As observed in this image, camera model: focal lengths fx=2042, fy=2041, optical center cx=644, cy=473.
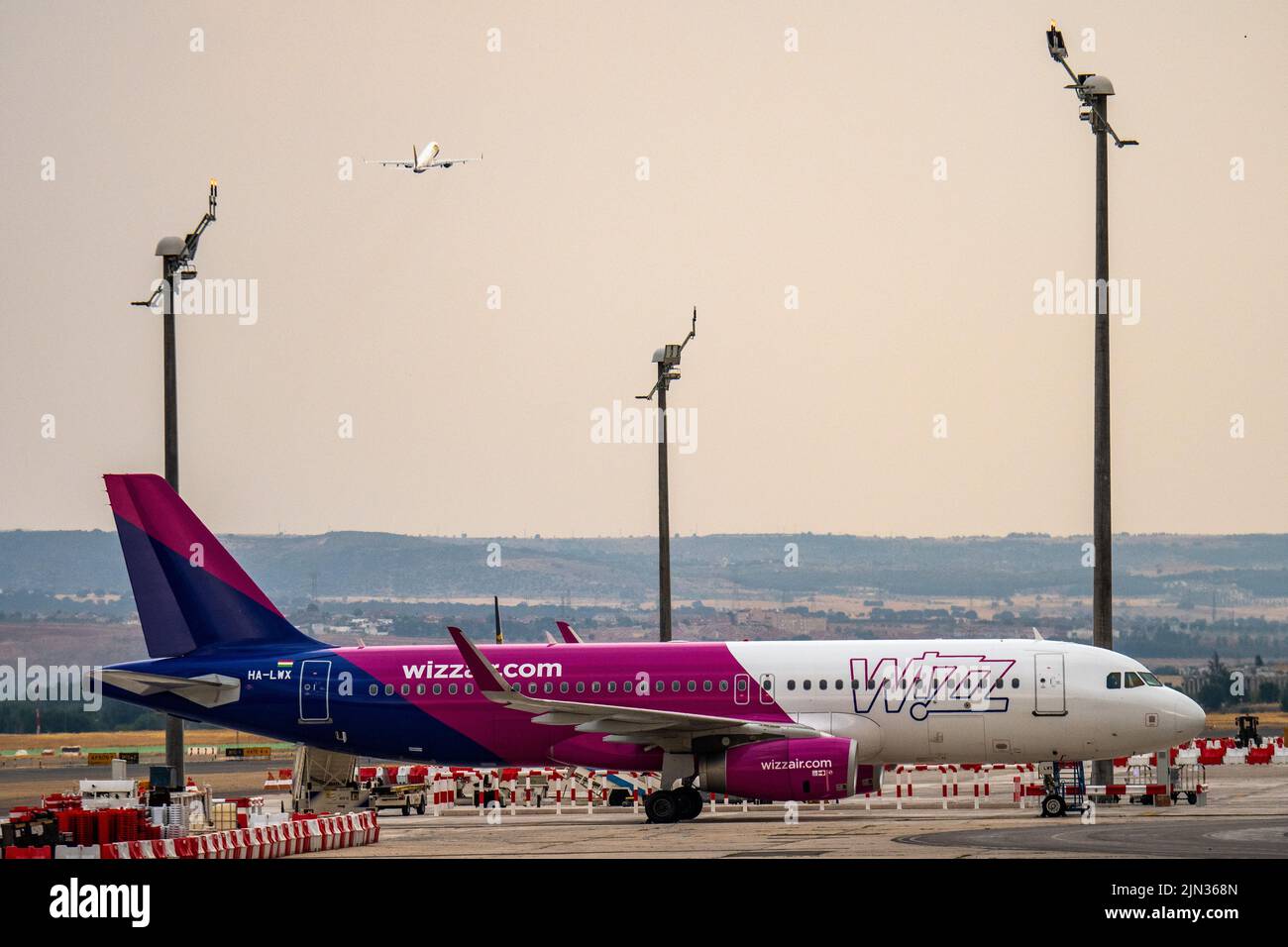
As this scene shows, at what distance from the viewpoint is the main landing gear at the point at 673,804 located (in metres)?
39.7

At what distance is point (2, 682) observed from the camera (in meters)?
178

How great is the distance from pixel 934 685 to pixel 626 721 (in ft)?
19.4

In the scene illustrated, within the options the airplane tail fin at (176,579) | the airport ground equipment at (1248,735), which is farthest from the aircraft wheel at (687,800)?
the airport ground equipment at (1248,735)

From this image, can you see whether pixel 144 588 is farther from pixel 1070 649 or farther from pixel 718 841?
pixel 1070 649

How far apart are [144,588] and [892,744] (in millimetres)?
15725

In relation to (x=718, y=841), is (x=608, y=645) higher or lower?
higher

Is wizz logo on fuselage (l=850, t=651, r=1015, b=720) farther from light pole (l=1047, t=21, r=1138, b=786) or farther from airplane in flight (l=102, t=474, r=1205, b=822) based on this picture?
light pole (l=1047, t=21, r=1138, b=786)

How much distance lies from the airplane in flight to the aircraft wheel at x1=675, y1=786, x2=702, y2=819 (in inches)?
1.5

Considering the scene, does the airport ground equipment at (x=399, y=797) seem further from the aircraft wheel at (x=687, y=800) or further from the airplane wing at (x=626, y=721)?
the aircraft wheel at (x=687, y=800)

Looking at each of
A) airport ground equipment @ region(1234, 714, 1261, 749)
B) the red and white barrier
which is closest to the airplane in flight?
the red and white barrier

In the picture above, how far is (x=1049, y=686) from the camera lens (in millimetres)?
38625

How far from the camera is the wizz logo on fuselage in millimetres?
38812

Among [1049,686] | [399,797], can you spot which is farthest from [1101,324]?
[399,797]
